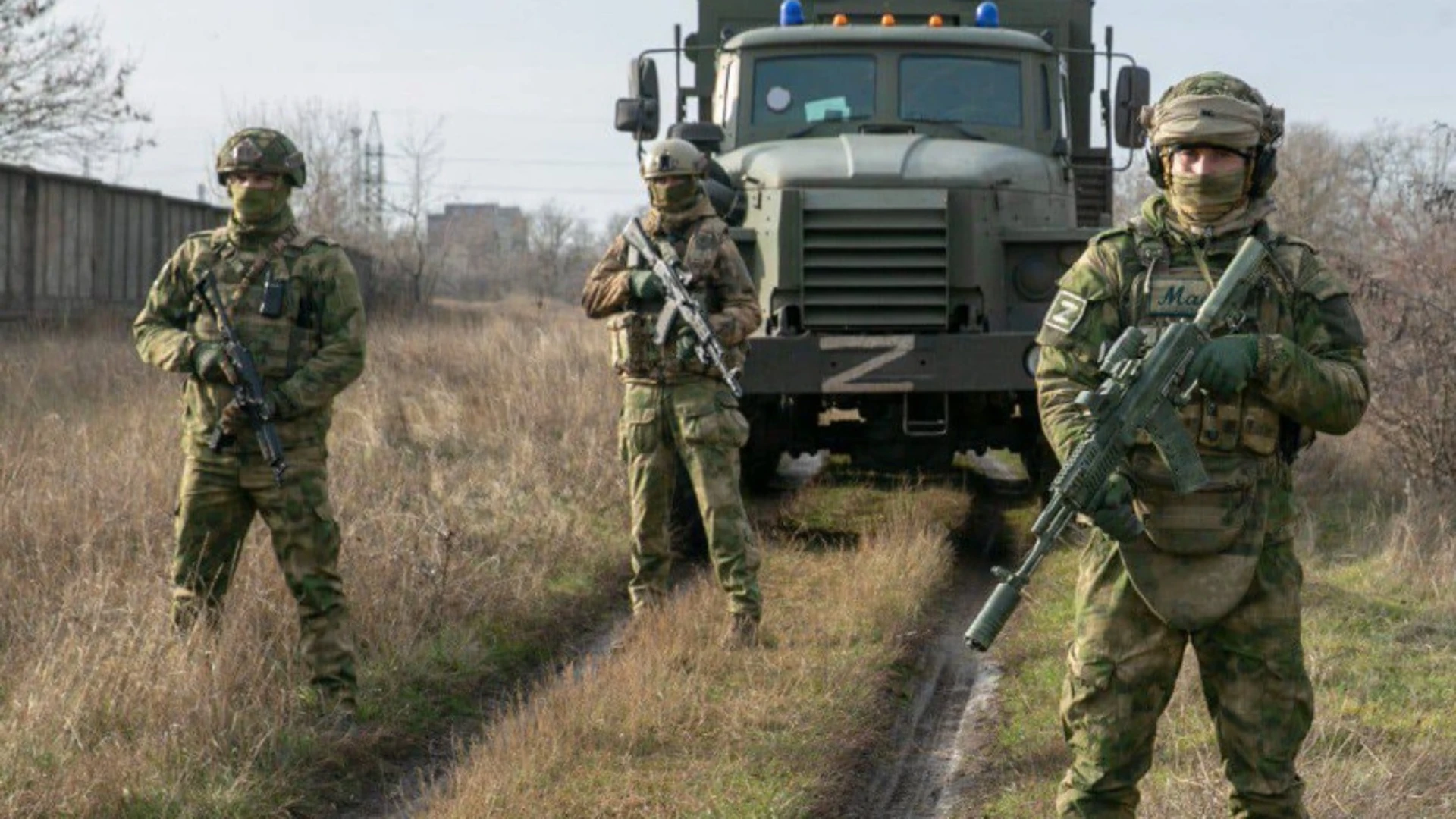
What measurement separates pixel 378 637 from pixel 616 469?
154 inches

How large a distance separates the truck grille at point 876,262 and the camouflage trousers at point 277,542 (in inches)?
147

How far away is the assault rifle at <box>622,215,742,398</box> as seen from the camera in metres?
6.59

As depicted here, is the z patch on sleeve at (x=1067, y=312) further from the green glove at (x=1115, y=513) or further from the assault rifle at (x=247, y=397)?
the assault rifle at (x=247, y=397)

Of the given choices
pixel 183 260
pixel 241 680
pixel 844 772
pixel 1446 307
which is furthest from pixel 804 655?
pixel 1446 307

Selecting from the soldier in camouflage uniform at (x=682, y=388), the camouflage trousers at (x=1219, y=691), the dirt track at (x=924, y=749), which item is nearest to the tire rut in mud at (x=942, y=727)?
the dirt track at (x=924, y=749)

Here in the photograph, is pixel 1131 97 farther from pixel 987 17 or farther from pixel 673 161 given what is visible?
pixel 673 161

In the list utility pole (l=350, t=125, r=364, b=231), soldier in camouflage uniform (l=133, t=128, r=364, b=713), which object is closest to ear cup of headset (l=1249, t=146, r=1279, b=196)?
soldier in camouflage uniform (l=133, t=128, r=364, b=713)

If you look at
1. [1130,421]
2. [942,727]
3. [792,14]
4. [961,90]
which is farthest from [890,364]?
[1130,421]

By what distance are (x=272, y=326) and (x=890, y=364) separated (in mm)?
3807

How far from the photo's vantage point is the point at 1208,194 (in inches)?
150

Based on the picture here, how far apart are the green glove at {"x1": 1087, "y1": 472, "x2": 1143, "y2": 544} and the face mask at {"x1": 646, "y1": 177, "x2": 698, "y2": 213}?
3.38 meters

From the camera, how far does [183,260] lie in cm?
555

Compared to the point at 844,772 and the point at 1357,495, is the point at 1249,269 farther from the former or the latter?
the point at 1357,495

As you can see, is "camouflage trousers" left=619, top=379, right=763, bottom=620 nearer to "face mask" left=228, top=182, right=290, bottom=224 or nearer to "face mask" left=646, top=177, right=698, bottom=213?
"face mask" left=646, top=177, right=698, bottom=213
